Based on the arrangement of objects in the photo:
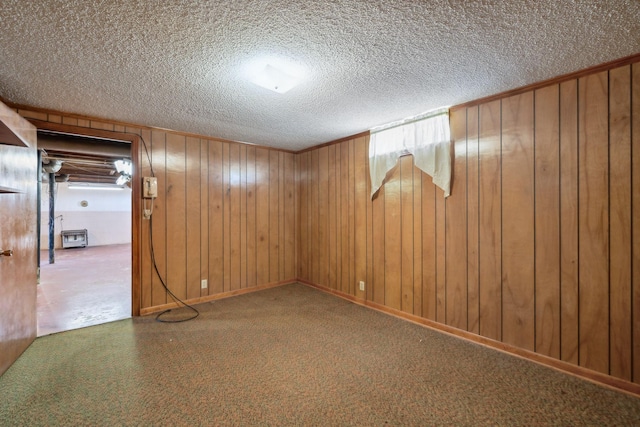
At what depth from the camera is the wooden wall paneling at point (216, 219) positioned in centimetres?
369

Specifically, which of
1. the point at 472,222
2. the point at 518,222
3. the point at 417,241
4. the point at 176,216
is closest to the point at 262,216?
the point at 176,216

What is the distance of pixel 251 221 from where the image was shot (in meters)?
4.05

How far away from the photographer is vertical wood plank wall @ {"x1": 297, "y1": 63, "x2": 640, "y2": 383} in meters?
1.83

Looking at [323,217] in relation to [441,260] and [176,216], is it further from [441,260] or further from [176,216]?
[176,216]

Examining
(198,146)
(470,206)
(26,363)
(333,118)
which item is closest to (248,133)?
(198,146)

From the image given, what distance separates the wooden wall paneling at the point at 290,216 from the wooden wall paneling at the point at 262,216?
319 millimetres

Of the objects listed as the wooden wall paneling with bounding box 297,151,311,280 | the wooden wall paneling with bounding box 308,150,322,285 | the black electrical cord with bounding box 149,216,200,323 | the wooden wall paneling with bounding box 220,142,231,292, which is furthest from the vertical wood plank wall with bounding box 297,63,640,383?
the black electrical cord with bounding box 149,216,200,323

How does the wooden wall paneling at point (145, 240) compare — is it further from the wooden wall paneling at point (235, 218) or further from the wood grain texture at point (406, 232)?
the wood grain texture at point (406, 232)

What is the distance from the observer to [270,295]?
386 cm

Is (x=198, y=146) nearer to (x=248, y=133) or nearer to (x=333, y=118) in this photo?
(x=248, y=133)

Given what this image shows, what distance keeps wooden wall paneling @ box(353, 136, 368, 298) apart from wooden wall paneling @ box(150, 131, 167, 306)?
2.36 m

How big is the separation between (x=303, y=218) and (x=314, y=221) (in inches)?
11.1

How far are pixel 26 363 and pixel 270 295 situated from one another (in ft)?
7.66

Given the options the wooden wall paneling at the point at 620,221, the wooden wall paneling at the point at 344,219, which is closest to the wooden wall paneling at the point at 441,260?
the wooden wall paneling at the point at 620,221
